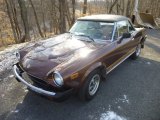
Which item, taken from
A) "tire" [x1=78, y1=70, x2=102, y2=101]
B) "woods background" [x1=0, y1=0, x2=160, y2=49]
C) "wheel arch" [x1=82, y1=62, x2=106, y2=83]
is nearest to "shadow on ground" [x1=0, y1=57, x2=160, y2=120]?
"tire" [x1=78, y1=70, x2=102, y2=101]

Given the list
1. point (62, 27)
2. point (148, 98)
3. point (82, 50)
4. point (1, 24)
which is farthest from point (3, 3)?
point (148, 98)

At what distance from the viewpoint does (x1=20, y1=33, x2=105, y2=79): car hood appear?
3.14 m

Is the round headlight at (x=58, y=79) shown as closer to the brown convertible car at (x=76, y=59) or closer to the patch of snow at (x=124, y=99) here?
the brown convertible car at (x=76, y=59)

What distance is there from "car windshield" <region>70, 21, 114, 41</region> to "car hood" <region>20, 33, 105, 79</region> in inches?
11.1

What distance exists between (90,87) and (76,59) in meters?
0.75

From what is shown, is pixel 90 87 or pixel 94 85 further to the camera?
pixel 94 85

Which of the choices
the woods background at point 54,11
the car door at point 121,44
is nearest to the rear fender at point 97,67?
the car door at point 121,44

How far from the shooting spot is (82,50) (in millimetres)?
3641

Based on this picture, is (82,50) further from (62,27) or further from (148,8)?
(148,8)

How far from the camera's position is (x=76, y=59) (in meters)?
3.27

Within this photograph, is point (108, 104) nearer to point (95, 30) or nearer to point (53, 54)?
point (53, 54)

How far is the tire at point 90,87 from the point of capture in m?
3.31

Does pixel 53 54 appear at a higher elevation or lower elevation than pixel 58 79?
higher

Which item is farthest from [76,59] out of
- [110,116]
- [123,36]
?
[123,36]
